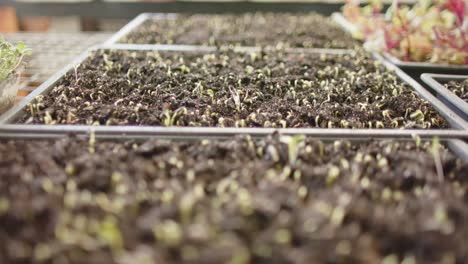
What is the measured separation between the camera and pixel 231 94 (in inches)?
→ 67.2

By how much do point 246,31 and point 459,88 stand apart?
1688mm

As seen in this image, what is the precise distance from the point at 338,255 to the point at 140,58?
1.75 meters

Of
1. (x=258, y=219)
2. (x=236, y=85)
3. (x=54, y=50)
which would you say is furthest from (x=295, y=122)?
(x=54, y=50)

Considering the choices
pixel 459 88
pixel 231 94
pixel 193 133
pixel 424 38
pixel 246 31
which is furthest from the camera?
pixel 246 31

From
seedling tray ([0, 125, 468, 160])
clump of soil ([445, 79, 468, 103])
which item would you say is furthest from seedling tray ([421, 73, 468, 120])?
seedling tray ([0, 125, 468, 160])

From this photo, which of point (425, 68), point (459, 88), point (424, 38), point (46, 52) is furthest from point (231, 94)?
point (46, 52)

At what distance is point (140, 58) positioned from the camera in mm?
2273

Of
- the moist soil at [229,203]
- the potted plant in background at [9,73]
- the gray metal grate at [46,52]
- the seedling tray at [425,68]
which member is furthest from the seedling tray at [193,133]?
the gray metal grate at [46,52]

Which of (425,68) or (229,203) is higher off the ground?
(425,68)

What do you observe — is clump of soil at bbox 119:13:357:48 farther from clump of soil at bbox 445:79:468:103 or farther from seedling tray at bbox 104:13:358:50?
clump of soil at bbox 445:79:468:103

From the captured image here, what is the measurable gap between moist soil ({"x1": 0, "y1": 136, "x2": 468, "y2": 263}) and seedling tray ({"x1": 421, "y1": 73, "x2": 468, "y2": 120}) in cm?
43

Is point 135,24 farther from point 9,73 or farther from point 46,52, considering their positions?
point 9,73

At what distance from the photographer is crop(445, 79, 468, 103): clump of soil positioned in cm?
174

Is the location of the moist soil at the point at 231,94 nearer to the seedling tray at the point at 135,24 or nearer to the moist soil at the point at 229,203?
the moist soil at the point at 229,203
